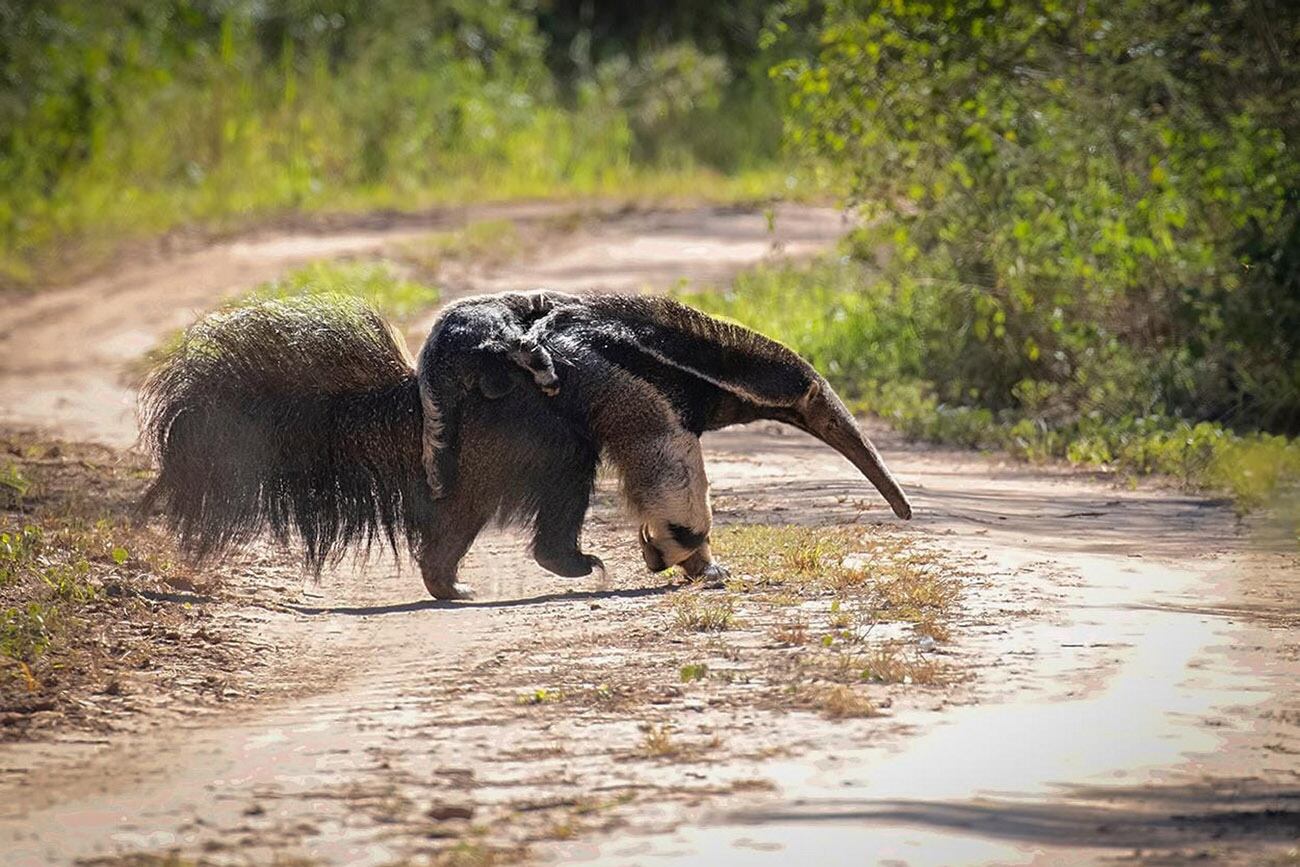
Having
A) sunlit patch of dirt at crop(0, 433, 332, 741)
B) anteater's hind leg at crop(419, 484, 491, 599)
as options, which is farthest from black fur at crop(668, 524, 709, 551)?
sunlit patch of dirt at crop(0, 433, 332, 741)

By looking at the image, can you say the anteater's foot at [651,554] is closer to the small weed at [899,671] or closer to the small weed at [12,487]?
the small weed at [899,671]

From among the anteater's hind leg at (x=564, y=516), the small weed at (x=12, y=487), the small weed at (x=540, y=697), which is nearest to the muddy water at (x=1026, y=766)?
the small weed at (x=540, y=697)

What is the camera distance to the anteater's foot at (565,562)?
243 inches

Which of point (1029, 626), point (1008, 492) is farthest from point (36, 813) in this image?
point (1008, 492)

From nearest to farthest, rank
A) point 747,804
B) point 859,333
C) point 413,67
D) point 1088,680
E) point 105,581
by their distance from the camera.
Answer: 1. point 747,804
2. point 1088,680
3. point 105,581
4. point 859,333
5. point 413,67

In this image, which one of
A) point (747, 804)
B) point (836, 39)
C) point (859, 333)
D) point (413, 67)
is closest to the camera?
point (747, 804)

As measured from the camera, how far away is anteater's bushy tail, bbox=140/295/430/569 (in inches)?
235

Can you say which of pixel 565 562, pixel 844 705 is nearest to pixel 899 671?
pixel 844 705

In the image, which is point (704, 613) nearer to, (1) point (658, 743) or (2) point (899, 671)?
(2) point (899, 671)

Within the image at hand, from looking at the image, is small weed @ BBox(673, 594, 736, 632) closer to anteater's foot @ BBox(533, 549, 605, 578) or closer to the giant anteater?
the giant anteater

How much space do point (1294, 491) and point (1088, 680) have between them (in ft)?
11.3

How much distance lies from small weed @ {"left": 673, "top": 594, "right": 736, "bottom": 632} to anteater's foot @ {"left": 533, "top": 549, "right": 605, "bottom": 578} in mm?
445

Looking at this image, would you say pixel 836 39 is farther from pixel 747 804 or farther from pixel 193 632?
pixel 747 804

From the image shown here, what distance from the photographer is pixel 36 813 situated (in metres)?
3.96
